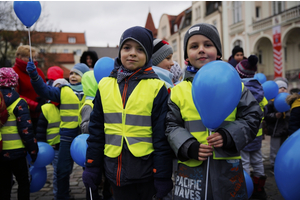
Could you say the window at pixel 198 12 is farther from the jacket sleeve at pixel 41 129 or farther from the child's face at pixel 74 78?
the jacket sleeve at pixel 41 129

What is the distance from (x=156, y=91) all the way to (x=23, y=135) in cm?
208

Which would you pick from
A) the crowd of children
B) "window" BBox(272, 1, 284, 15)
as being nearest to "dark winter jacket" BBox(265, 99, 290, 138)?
the crowd of children

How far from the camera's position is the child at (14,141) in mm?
3010

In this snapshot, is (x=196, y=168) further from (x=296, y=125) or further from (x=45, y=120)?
(x=45, y=120)

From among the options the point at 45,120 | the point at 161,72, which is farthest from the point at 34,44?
the point at 161,72

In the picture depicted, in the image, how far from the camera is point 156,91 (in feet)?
6.31

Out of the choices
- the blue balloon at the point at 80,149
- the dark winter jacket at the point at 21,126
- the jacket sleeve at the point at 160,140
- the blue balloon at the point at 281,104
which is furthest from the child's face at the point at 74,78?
the blue balloon at the point at 281,104

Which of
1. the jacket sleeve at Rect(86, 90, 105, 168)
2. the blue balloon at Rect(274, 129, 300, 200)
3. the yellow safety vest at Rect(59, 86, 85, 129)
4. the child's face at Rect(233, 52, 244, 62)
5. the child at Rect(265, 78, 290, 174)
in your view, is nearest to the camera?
the blue balloon at Rect(274, 129, 300, 200)

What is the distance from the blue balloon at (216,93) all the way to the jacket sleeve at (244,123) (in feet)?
0.37

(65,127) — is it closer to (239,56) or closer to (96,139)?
(96,139)

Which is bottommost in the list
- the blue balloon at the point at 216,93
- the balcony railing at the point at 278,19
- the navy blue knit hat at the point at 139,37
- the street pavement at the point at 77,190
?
the street pavement at the point at 77,190

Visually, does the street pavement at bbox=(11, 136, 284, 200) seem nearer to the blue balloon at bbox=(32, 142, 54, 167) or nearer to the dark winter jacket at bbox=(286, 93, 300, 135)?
the blue balloon at bbox=(32, 142, 54, 167)

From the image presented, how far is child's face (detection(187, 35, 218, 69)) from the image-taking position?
185 cm

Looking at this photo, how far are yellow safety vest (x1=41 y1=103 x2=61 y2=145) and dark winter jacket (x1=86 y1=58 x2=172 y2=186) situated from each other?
2.02 m
